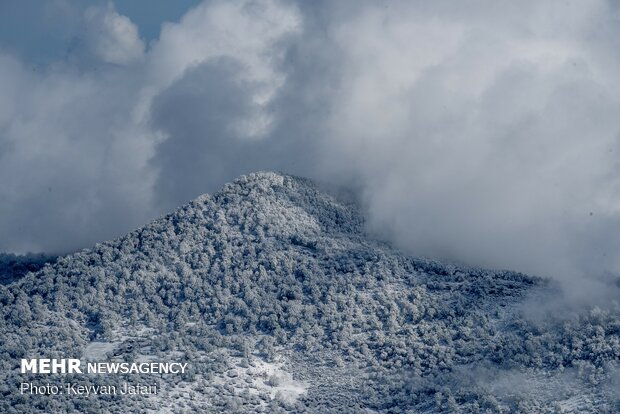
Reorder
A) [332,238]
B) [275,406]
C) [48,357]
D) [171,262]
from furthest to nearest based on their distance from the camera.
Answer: [332,238], [171,262], [48,357], [275,406]

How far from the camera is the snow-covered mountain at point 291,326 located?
96688 mm

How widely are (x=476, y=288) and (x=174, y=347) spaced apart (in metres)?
40.0

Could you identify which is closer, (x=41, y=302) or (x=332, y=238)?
(x=41, y=302)

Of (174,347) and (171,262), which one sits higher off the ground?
(171,262)

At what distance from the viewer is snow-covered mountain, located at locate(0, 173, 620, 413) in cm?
9669

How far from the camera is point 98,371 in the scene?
101 metres

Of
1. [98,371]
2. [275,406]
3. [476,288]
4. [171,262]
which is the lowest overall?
[275,406]

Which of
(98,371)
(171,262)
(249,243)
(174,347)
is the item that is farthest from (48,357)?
(249,243)

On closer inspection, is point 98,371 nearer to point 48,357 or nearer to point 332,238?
point 48,357

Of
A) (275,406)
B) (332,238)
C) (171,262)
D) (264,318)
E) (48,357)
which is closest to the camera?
(275,406)

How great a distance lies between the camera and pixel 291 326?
110 meters

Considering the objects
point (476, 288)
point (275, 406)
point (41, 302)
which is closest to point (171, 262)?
point (41, 302)

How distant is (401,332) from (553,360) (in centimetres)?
1933

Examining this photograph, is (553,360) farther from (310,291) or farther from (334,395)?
(310,291)
